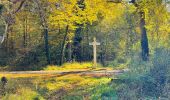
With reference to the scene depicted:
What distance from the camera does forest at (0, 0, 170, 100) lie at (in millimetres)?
15406

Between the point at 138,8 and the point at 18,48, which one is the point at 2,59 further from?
the point at 138,8

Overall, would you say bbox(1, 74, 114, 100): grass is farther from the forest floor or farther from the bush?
the bush

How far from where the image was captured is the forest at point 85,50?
15.4 metres

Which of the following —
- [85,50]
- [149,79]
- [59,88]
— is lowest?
[59,88]

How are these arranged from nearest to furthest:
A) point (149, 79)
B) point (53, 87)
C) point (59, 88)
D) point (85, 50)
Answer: point (149, 79) → point (59, 88) → point (53, 87) → point (85, 50)

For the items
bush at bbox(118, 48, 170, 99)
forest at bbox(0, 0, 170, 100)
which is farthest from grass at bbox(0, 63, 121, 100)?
bush at bbox(118, 48, 170, 99)

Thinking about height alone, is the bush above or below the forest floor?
above

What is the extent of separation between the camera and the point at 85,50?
143ft

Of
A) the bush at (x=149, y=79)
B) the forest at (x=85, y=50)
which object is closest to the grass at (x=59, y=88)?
the forest at (x=85, y=50)

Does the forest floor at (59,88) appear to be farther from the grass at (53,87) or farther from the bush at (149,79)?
the bush at (149,79)

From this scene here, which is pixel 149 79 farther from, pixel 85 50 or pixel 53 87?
pixel 85 50

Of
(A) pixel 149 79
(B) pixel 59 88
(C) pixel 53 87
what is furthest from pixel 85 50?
(A) pixel 149 79

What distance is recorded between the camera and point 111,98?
1418 centimetres

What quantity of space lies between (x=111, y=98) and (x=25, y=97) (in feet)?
11.3
